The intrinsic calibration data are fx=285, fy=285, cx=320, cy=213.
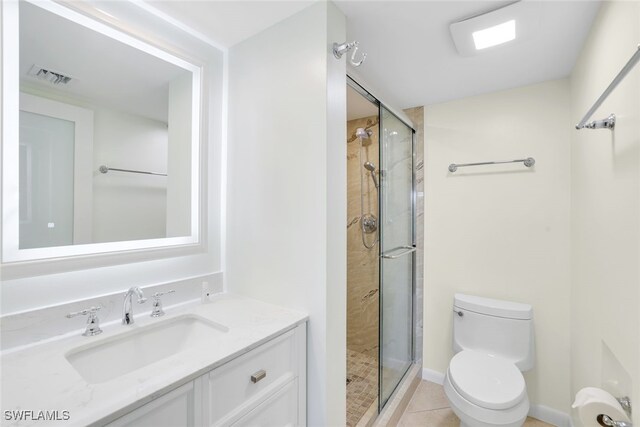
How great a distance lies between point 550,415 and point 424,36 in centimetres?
256

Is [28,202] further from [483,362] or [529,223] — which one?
[529,223]

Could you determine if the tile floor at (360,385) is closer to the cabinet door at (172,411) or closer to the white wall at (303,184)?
the white wall at (303,184)

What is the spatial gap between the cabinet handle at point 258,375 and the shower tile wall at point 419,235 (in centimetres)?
175

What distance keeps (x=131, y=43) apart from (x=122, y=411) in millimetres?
1420

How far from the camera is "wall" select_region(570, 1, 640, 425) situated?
3.14ft

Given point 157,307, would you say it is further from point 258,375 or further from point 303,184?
point 303,184

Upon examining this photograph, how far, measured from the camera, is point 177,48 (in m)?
1.40

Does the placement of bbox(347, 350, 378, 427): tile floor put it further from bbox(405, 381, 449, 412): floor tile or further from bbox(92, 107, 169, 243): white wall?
bbox(92, 107, 169, 243): white wall

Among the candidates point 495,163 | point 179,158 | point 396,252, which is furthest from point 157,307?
point 495,163

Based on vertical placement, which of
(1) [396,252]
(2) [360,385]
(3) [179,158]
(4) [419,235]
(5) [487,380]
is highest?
(3) [179,158]

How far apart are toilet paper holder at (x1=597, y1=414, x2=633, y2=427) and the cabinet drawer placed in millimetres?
1117

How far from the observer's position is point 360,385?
2156mm

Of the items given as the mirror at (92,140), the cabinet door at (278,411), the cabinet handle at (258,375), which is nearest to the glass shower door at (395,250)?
the cabinet door at (278,411)

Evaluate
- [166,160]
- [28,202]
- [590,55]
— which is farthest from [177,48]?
[590,55]
